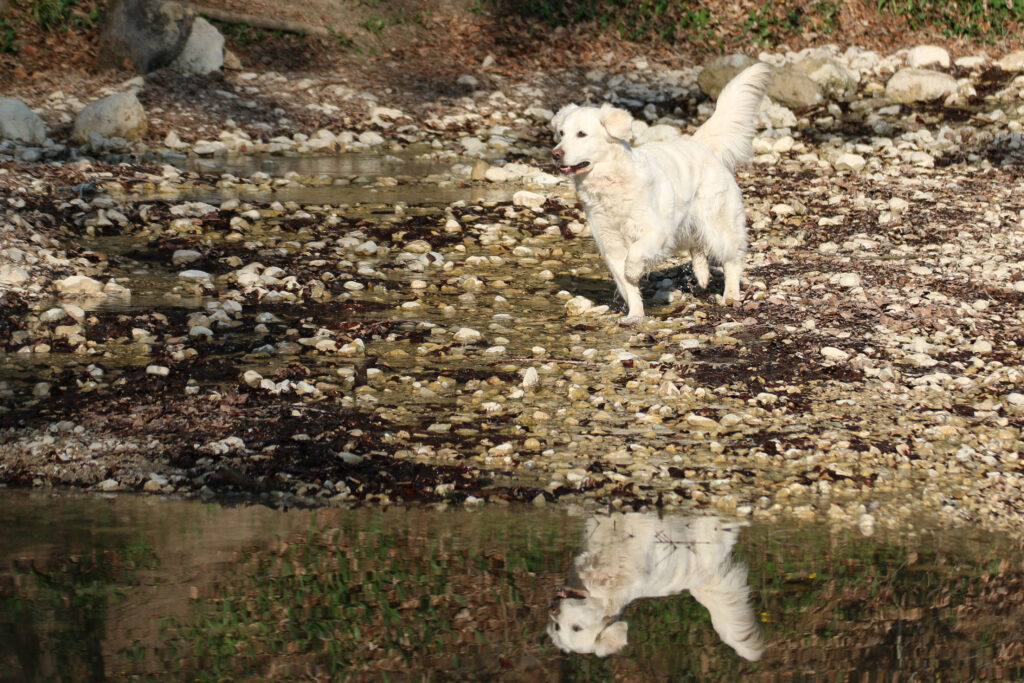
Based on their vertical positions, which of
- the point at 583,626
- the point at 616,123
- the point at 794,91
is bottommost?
the point at 794,91

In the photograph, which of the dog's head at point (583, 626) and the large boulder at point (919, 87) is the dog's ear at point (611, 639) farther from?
the large boulder at point (919, 87)

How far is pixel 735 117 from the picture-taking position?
29.1 feet

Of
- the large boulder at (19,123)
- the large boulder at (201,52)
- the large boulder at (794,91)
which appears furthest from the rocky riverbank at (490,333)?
the large boulder at (201,52)

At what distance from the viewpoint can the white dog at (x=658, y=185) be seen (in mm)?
7762

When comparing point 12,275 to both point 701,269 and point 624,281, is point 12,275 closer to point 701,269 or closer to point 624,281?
point 624,281

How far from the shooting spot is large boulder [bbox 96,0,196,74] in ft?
55.0

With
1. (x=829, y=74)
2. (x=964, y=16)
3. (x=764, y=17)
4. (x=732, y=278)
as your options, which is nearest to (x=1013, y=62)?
(x=964, y=16)

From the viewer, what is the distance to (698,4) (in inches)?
826

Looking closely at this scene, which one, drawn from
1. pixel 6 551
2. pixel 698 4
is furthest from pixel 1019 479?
pixel 698 4

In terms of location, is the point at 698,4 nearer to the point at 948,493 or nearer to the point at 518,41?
the point at 518,41

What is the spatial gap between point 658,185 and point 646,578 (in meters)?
4.25

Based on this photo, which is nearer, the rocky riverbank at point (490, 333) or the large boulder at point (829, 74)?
the rocky riverbank at point (490, 333)

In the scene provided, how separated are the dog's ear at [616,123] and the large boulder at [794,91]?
9666 millimetres

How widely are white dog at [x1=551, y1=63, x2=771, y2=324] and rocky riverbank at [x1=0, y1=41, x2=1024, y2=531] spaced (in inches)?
17.4
